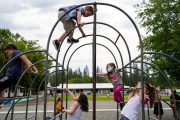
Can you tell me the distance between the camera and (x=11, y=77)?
217 inches

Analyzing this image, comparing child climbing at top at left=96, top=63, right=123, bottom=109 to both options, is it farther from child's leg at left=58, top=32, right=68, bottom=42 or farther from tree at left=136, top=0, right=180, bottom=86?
tree at left=136, top=0, right=180, bottom=86

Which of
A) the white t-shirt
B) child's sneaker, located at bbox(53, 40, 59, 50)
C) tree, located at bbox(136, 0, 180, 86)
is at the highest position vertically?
tree, located at bbox(136, 0, 180, 86)

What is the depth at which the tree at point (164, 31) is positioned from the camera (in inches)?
739

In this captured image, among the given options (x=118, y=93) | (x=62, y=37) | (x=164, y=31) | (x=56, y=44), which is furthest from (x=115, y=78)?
(x=164, y=31)

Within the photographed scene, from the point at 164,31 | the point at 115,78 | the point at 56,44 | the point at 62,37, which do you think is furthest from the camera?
the point at 164,31

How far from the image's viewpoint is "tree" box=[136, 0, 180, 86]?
18.8 m

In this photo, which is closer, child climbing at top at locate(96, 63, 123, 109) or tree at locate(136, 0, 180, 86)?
child climbing at top at locate(96, 63, 123, 109)

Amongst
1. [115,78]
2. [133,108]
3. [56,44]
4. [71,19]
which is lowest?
[133,108]

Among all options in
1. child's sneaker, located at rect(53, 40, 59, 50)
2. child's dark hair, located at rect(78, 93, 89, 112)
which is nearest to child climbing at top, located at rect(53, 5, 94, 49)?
child's sneaker, located at rect(53, 40, 59, 50)

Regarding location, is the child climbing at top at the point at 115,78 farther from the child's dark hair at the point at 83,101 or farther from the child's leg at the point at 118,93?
the child's dark hair at the point at 83,101

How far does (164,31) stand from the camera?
2000 centimetres

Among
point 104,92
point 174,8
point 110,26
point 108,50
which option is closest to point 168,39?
point 174,8

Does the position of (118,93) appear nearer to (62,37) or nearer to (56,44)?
(62,37)

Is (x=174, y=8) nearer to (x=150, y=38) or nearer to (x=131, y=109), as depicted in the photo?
(x=150, y=38)
